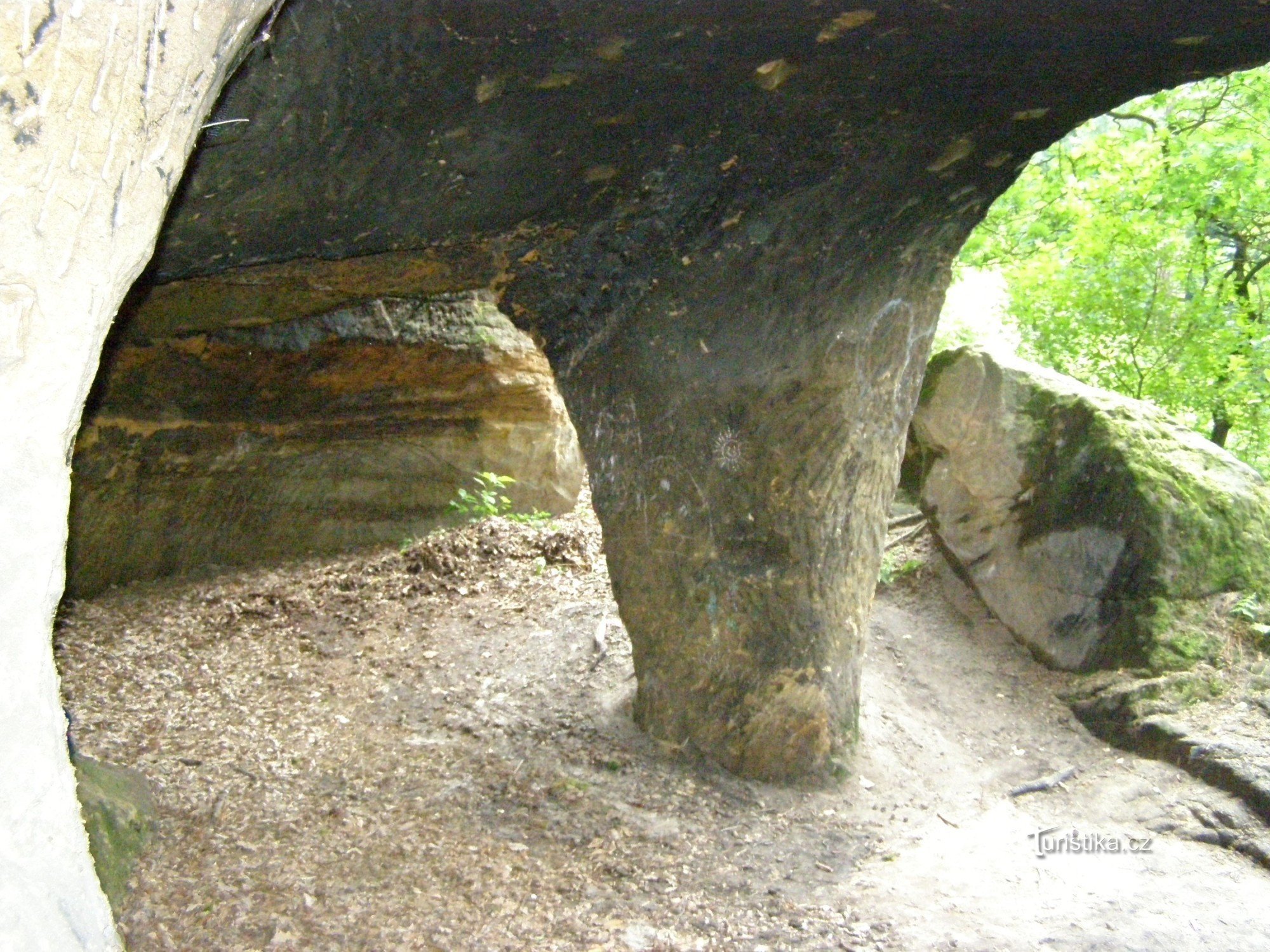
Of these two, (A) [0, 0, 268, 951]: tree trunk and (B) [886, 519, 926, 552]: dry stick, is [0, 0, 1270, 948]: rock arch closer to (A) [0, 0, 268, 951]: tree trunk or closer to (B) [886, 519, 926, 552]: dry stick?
(A) [0, 0, 268, 951]: tree trunk

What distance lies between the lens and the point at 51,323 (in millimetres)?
1241

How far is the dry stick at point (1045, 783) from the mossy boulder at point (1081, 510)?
2.38ft

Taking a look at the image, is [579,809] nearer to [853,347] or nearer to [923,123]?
[853,347]

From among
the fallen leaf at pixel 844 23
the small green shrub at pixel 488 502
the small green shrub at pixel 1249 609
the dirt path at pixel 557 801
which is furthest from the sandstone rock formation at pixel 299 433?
the small green shrub at pixel 1249 609

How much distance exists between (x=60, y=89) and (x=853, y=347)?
236cm

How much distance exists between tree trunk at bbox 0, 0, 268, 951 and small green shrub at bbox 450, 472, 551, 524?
435cm

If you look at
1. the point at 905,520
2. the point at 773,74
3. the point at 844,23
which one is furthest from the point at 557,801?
the point at 905,520

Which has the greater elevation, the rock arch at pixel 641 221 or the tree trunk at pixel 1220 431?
the rock arch at pixel 641 221

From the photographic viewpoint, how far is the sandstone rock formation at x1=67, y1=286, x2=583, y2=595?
4.93 metres

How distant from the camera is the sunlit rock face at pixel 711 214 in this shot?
2193 millimetres

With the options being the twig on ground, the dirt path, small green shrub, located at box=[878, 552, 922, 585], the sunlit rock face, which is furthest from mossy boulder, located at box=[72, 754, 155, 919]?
small green shrub, located at box=[878, 552, 922, 585]

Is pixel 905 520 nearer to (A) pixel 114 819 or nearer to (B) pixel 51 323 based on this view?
(A) pixel 114 819

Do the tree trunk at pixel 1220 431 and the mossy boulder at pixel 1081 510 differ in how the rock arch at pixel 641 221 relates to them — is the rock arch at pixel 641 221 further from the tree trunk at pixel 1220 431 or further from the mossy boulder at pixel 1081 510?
the tree trunk at pixel 1220 431

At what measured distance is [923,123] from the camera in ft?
8.55
